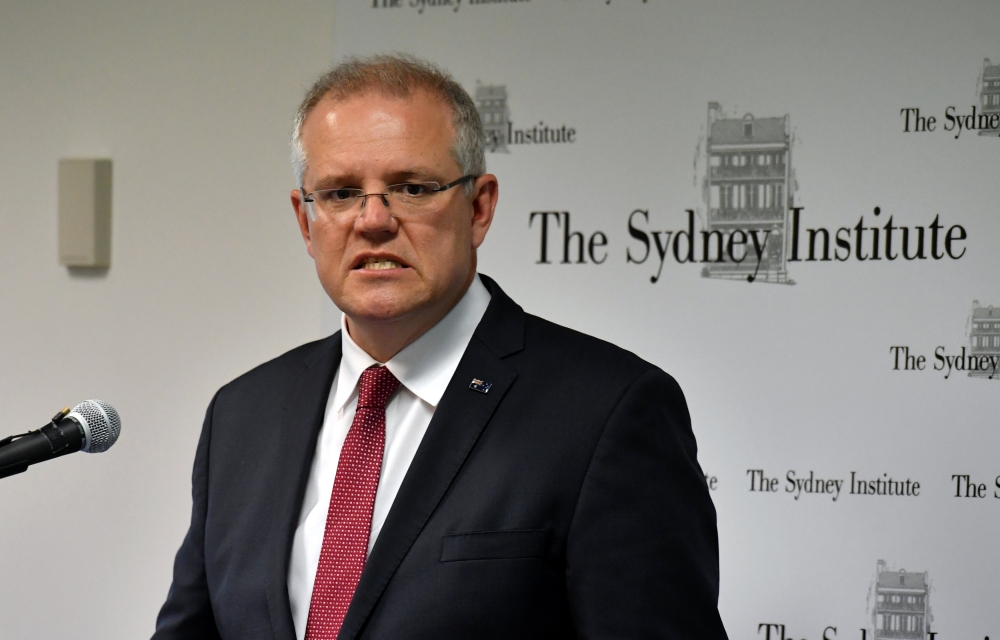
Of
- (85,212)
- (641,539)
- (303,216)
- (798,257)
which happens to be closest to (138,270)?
(85,212)

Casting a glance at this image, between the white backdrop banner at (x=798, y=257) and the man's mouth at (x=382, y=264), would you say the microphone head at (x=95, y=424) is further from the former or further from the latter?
the white backdrop banner at (x=798, y=257)

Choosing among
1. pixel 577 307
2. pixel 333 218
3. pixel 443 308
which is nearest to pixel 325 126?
pixel 333 218

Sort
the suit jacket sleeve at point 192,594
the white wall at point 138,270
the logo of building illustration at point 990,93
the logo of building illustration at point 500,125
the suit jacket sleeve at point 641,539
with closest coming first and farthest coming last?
the suit jacket sleeve at point 641,539
the suit jacket sleeve at point 192,594
the logo of building illustration at point 990,93
the logo of building illustration at point 500,125
the white wall at point 138,270

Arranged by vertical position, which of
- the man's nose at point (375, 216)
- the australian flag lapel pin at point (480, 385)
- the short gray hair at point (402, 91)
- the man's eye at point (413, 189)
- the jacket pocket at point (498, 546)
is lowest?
the jacket pocket at point (498, 546)

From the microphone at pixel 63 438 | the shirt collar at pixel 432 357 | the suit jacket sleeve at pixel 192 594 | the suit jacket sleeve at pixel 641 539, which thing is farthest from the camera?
the suit jacket sleeve at pixel 192 594

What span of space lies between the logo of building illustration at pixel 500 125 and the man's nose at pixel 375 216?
112 centimetres

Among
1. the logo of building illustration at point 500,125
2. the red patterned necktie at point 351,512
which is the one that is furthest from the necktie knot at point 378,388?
the logo of building illustration at point 500,125

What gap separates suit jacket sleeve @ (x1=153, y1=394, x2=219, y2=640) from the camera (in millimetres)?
1714

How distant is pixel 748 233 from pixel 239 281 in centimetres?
137

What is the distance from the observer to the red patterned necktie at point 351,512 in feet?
4.92

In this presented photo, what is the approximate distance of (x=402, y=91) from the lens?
159 centimetres

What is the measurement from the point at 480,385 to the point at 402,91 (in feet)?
1.55

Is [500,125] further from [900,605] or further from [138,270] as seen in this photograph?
[900,605]

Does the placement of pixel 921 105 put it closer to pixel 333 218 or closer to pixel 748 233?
pixel 748 233
